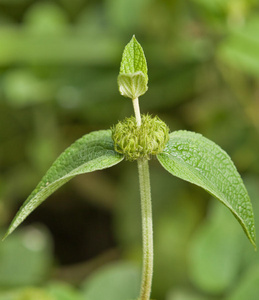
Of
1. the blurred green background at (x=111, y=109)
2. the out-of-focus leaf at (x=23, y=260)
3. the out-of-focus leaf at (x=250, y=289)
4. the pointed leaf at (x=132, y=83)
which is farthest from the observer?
the blurred green background at (x=111, y=109)

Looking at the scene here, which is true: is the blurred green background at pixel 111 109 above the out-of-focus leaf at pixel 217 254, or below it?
above

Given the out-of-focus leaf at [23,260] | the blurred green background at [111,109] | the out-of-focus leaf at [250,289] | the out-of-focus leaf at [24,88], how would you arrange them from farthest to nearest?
the out-of-focus leaf at [24,88] → the blurred green background at [111,109] → the out-of-focus leaf at [23,260] → the out-of-focus leaf at [250,289]

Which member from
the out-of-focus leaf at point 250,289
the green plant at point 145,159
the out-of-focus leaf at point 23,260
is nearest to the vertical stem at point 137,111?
the green plant at point 145,159

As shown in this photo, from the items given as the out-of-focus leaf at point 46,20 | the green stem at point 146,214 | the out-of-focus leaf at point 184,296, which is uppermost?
the out-of-focus leaf at point 46,20

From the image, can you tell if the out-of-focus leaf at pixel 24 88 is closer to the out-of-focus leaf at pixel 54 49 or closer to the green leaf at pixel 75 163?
the out-of-focus leaf at pixel 54 49

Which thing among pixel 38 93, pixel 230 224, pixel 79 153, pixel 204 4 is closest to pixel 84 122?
pixel 38 93

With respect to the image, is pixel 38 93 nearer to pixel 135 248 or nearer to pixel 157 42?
pixel 157 42

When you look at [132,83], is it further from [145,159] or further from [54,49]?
[54,49]
